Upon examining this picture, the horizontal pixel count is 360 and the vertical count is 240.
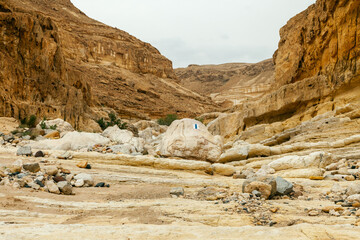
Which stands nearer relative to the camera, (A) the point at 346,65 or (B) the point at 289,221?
(B) the point at 289,221

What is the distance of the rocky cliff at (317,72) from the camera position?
13.6 meters

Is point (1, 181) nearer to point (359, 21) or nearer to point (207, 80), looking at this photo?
point (359, 21)

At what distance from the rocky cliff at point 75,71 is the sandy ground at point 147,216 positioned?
1371cm

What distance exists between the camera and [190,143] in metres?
9.09

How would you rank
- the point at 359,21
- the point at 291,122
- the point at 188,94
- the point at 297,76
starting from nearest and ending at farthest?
the point at 359,21 → the point at 291,122 → the point at 297,76 → the point at 188,94

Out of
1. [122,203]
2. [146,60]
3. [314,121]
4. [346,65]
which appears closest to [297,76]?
[346,65]

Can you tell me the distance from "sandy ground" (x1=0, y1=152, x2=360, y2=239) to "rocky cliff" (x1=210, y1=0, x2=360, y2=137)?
956cm

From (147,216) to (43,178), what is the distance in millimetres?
2624

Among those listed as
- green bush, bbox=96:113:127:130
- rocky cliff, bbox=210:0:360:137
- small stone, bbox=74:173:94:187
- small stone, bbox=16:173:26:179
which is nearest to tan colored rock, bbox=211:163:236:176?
small stone, bbox=74:173:94:187

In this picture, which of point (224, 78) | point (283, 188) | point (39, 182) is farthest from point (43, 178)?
point (224, 78)

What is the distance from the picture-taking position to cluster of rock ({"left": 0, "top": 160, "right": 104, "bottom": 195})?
456 cm

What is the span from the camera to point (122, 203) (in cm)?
420

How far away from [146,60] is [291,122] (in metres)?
67.1

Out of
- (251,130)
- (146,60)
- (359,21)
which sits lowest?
(251,130)
